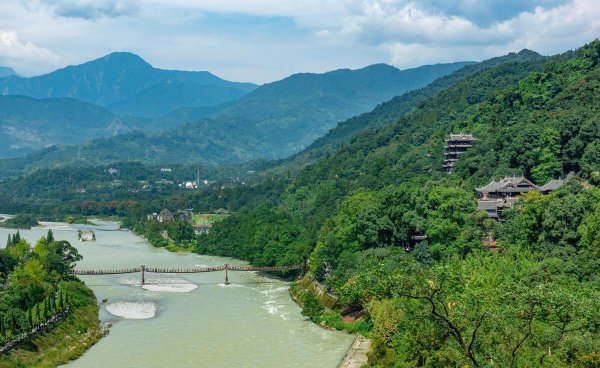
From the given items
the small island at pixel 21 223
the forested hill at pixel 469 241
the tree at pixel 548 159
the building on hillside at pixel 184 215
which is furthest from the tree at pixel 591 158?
the small island at pixel 21 223

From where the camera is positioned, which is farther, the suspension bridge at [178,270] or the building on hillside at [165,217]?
the building on hillside at [165,217]

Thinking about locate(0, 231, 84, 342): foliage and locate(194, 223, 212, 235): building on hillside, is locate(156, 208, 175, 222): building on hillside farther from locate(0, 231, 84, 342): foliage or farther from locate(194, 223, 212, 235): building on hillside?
locate(0, 231, 84, 342): foliage

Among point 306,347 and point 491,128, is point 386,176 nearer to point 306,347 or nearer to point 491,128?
Answer: point 491,128

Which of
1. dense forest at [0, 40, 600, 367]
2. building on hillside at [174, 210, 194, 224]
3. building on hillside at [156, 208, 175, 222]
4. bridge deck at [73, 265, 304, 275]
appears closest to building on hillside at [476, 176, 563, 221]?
dense forest at [0, 40, 600, 367]

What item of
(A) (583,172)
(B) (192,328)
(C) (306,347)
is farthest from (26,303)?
(A) (583,172)

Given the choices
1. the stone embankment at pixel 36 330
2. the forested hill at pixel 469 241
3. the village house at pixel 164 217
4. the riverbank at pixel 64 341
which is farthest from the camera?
the village house at pixel 164 217

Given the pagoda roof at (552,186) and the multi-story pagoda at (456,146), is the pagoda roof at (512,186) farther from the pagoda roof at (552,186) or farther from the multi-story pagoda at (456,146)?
the multi-story pagoda at (456,146)
